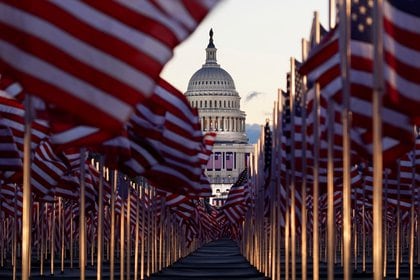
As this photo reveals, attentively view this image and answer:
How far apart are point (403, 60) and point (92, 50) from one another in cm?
474

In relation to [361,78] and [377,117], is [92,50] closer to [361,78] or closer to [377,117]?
[377,117]

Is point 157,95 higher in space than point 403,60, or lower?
higher

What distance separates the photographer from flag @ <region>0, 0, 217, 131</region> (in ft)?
57.4

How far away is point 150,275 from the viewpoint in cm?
5978

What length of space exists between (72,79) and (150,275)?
4260 centimetres

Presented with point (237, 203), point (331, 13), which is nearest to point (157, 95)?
point (331, 13)

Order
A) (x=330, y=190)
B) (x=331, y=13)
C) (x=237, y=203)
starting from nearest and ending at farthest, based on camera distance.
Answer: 1. (x=331, y=13)
2. (x=330, y=190)
3. (x=237, y=203)

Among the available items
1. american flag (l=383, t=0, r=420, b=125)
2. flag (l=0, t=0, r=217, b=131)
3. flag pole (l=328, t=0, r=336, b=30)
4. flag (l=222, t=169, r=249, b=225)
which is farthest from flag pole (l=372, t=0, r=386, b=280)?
flag (l=222, t=169, r=249, b=225)

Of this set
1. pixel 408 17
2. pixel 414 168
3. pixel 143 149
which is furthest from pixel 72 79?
pixel 414 168

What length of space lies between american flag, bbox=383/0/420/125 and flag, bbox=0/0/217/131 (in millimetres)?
4029

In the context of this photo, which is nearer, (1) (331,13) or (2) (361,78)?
(2) (361,78)

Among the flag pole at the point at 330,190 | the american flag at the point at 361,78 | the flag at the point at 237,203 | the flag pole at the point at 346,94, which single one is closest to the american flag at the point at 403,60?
the american flag at the point at 361,78

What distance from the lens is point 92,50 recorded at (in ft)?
58.0

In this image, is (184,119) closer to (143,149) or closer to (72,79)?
(143,149)
